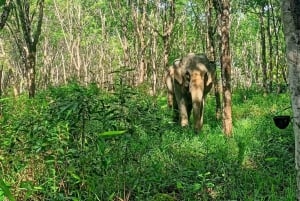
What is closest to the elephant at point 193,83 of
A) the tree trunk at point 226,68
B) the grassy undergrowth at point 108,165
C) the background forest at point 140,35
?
the tree trunk at point 226,68

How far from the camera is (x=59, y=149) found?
491 cm

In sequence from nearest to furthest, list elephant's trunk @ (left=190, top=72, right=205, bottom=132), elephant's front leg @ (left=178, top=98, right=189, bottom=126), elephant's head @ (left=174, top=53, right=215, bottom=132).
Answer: elephant's trunk @ (left=190, top=72, right=205, bottom=132)
elephant's head @ (left=174, top=53, right=215, bottom=132)
elephant's front leg @ (left=178, top=98, right=189, bottom=126)

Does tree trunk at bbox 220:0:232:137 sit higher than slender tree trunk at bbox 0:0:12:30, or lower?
lower

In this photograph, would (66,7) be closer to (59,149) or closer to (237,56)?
(237,56)

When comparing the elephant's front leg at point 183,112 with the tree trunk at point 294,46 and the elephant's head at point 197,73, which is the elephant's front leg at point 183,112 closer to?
the elephant's head at point 197,73

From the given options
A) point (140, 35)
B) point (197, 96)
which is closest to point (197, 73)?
point (197, 96)

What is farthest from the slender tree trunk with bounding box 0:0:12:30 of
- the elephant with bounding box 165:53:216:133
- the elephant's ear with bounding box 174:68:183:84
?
the elephant's ear with bounding box 174:68:183:84

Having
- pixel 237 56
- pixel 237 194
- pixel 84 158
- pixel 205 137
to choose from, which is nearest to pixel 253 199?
pixel 237 194

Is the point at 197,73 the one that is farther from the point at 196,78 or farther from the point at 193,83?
the point at 193,83

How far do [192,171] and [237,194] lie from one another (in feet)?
2.31

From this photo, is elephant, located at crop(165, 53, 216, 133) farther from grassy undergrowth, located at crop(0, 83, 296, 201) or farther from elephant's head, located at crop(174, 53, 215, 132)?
grassy undergrowth, located at crop(0, 83, 296, 201)

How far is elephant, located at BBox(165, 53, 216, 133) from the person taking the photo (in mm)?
9938

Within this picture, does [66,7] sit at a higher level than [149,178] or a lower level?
higher

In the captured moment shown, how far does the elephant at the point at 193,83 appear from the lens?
9.94 metres
